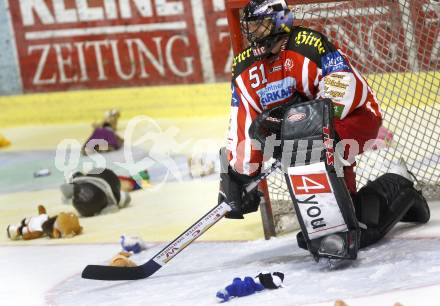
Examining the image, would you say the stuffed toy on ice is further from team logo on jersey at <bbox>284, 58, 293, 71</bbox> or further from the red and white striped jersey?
team logo on jersey at <bbox>284, 58, 293, 71</bbox>

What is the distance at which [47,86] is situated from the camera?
860cm

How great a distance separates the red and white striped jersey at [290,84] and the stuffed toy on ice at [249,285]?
531 millimetres

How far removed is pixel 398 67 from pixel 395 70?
0.06 ft

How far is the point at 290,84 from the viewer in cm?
421

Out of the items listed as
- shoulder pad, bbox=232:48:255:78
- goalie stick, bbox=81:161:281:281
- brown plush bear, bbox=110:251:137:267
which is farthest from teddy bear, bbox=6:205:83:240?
shoulder pad, bbox=232:48:255:78

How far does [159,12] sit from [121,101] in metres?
0.68

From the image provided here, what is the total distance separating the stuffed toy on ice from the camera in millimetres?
3842

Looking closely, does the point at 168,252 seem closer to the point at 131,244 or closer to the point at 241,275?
the point at 241,275

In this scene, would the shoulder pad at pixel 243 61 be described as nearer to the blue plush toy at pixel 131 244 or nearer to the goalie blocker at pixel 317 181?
the goalie blocker at pixel 317 181

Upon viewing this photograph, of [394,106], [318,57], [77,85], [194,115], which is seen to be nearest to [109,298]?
[318,57]

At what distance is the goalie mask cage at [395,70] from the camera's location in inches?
196

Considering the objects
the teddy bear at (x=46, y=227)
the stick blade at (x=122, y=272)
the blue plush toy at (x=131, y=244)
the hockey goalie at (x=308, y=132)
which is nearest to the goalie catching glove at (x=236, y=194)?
the hockey goalie at (x=308, y=132)

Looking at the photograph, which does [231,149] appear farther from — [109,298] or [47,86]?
[47,86]

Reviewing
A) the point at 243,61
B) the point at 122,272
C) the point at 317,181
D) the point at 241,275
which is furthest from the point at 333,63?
the point at 122,272
